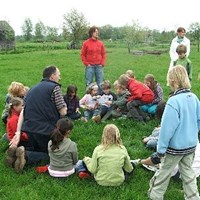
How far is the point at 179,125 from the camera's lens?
472cm

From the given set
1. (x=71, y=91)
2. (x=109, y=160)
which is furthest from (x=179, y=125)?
(x=71, y=91)

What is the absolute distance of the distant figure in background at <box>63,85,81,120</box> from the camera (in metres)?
9.21

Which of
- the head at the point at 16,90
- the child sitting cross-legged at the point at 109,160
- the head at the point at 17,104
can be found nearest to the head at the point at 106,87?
the head at the point at 16,90

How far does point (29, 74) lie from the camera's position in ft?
62.8

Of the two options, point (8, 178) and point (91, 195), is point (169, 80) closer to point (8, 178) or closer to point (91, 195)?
point (91, 195)

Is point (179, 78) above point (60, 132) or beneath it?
above

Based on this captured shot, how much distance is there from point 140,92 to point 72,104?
71.1 inches

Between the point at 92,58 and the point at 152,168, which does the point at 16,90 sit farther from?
the point at 92,58

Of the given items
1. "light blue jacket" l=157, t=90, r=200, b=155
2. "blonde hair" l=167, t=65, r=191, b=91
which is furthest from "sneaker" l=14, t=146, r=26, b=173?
"blonde hair" l=167, t=65, r=191, b=91

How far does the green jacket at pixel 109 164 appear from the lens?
18.5 ft

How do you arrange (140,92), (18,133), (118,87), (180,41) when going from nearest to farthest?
(18,133) < (140,92) < (118,87) < (180,41)

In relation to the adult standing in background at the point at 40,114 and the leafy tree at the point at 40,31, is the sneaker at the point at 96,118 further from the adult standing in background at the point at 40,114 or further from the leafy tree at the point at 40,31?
the leafy tree at the point at 40,31

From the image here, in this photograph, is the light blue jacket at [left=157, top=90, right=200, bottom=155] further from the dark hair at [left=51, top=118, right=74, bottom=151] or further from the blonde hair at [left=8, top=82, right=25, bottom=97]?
the blonde hair at [left=8, top=82, right=25, bottom=97]

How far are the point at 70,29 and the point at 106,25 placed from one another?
3820 cm
